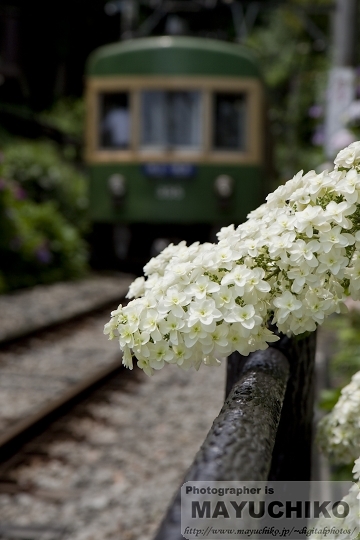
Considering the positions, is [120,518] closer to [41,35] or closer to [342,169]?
[342,169]

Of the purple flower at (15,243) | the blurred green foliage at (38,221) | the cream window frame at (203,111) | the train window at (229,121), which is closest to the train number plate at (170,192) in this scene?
the cream window frame at (203,111)

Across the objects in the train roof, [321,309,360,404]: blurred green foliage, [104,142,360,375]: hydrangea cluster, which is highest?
the train roof

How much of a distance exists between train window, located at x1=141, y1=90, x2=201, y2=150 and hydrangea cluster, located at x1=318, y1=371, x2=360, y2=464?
26.1 feet

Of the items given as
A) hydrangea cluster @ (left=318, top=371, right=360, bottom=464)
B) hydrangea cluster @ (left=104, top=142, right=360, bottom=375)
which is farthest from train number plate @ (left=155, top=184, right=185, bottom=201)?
hydrangea cluster @ (left=104, top=142, right=360, bottom=375)

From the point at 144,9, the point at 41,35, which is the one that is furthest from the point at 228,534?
the point at 144,9

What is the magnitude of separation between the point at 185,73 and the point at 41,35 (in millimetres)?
16152

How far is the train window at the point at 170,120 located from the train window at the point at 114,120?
9.7 inches

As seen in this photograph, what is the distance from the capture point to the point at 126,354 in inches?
58.2

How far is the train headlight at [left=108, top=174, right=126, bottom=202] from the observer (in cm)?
998

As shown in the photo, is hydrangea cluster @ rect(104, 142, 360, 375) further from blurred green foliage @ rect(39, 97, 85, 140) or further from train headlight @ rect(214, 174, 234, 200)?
blurred green foliage @ rect(39, 97, 85, 140)

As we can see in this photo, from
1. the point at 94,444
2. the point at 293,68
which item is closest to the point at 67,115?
the point at 293,68

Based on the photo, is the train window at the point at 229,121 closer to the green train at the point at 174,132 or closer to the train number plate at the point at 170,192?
the green train at the point at 174,132

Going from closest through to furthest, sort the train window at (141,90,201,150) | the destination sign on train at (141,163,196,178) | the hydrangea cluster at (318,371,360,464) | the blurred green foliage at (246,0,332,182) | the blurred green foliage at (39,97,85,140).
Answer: the hydrangea cluster at (318,371,360,464) → the train window at (141,90,201,150) → the destination sign on train at (141,163,196,178) → the blurred green foliage at (39,97,85,140) → the blurred green foliage at (246,0,332,182)

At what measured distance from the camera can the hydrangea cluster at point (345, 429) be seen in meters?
1.97
